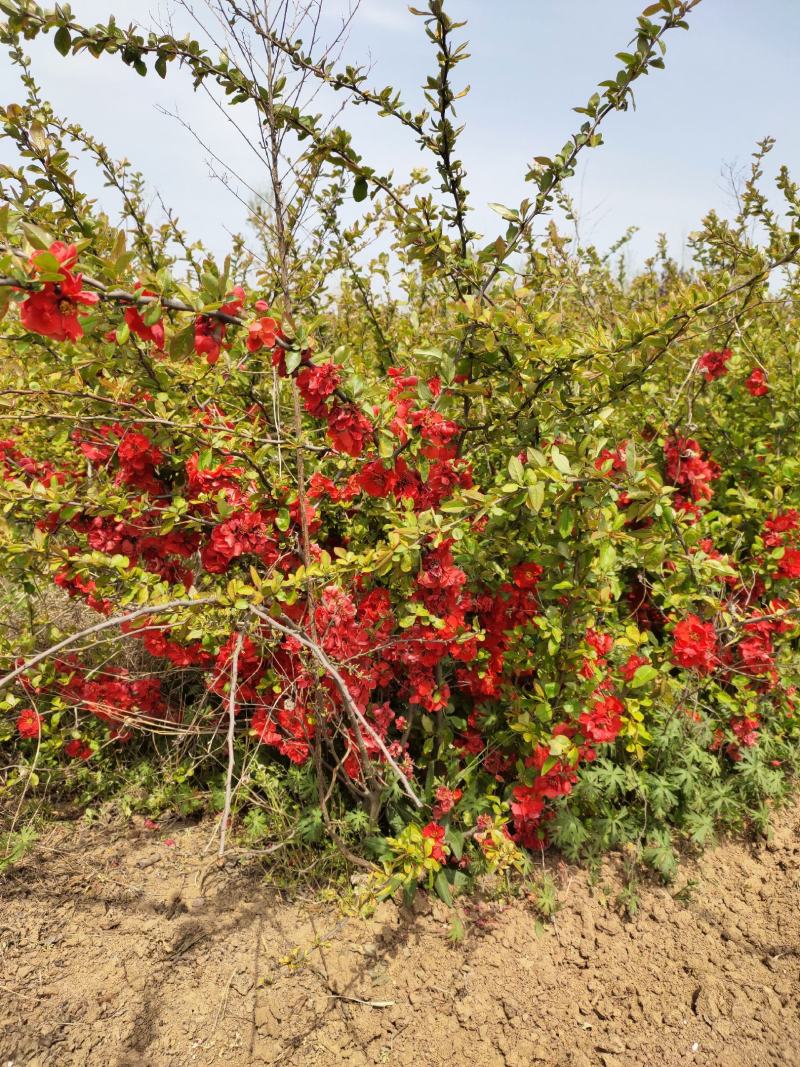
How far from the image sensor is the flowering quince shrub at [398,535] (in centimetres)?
165

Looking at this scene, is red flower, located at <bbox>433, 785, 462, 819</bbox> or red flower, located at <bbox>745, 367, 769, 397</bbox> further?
red flower, located at <bbox>745, 367, 769, 397</bbox>

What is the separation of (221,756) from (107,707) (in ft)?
1.69

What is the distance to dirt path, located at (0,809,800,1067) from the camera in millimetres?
1726

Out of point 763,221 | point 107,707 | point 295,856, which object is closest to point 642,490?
point 295,856

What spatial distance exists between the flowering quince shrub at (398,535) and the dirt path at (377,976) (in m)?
0.23

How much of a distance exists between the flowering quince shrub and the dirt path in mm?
228

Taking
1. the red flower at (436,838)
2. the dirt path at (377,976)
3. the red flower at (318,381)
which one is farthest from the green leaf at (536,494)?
the dirt path at (377,976)

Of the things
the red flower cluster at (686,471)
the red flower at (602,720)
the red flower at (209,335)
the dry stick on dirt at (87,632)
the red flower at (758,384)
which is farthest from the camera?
the red flower at (758,384)

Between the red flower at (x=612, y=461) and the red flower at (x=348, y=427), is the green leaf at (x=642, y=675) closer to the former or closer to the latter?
the red flower at (x=612, y=461)

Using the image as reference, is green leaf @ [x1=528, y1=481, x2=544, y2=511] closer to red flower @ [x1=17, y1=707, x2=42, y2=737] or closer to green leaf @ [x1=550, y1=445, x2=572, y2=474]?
green leaf @ [x1=550, y1=445, x2=572, y2=474]

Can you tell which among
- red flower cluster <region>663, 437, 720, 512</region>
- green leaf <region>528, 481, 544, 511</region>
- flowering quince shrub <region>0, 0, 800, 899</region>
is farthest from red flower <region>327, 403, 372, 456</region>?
red flower cluster <region>663, 437, 720, 512</region>

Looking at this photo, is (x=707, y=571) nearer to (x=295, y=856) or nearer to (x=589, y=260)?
(x=295, y=856)

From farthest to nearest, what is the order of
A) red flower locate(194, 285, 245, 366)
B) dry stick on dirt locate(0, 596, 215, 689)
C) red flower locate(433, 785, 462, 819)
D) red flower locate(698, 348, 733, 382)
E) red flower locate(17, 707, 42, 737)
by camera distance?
red flower locate(698, 348, 733, 382), red flower locate(17, 707, 42, 737), red flower locate(433, 785, 462, 819), red flower locate(194, 285, 245, 366), dry stick on dirt locate(0, 596, 215, 689)

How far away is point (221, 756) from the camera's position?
8.39 feet
